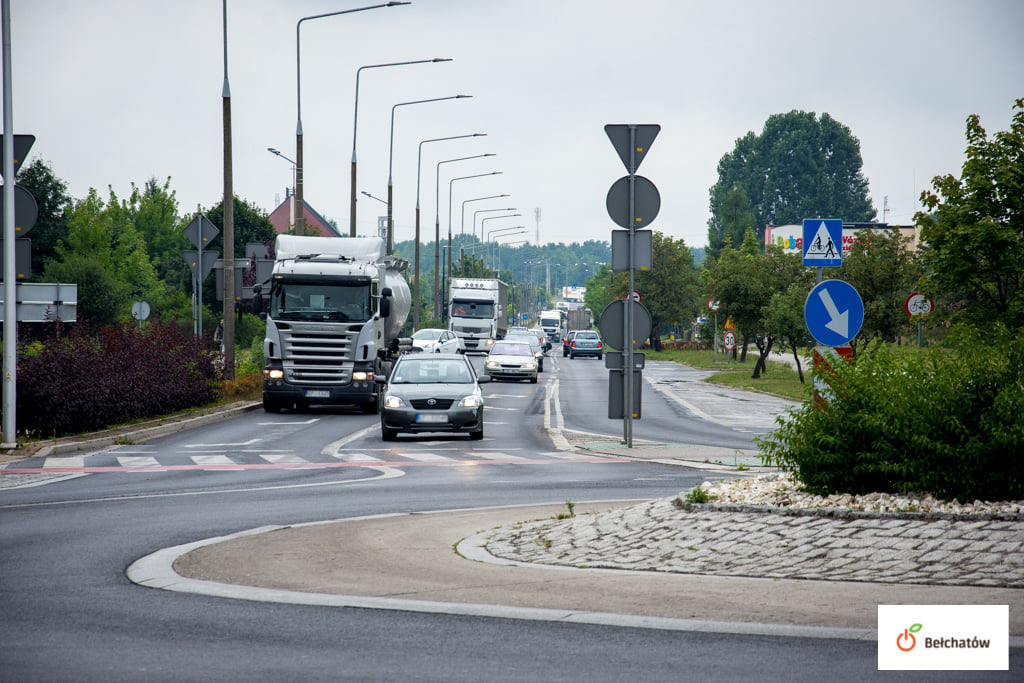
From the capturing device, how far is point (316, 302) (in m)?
27.7

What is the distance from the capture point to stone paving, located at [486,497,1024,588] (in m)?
7.77

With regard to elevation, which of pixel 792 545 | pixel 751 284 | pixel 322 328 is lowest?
pixel 792 545

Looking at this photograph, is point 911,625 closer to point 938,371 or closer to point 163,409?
point 938,371

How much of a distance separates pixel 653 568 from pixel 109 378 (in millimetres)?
16798

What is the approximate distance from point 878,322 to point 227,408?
22571 millimetres

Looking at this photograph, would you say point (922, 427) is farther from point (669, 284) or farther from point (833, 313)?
point (669, 284)

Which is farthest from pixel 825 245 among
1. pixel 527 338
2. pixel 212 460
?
pixel 527 338

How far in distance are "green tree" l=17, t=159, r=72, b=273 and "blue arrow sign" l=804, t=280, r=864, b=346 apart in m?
72.5

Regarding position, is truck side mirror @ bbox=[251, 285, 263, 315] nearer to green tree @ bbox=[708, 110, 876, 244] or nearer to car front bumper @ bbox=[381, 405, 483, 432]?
car front bumper @ bbox=[381, 405, 483, 432]

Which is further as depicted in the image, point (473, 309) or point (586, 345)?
point (586, 345)

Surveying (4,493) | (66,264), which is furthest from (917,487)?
(66,264)

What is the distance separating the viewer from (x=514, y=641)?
6.50 metres

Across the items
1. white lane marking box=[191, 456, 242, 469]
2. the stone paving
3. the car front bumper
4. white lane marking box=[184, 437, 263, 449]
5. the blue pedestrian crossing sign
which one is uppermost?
the blue pedestrian crossing sign

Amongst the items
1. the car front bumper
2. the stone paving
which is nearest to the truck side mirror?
the car front bumper
